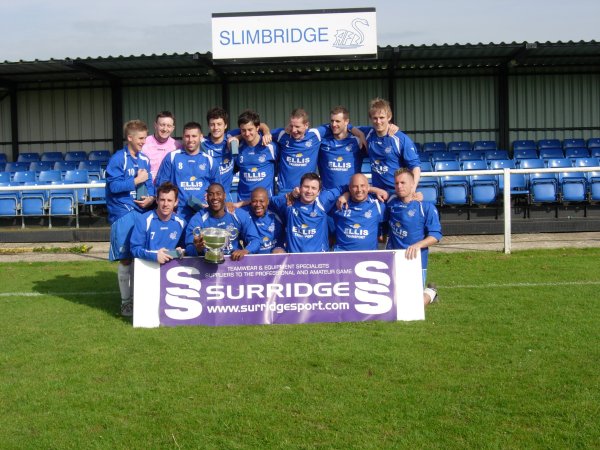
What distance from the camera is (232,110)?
826 inches

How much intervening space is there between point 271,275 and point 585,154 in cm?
1445

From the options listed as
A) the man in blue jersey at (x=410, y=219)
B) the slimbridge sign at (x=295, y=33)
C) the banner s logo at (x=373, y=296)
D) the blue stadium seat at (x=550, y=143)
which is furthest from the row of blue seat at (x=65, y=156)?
the banner s logo at (x=373, y=296)

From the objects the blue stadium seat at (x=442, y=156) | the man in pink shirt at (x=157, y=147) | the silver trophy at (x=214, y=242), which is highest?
the blue stadium seat at (x=442, y=156)

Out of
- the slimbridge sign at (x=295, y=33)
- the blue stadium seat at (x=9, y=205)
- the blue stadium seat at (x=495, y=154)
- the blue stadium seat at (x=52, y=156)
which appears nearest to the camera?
the blue stadium seat at (x=9, y=205)

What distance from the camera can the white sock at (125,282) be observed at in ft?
23.4

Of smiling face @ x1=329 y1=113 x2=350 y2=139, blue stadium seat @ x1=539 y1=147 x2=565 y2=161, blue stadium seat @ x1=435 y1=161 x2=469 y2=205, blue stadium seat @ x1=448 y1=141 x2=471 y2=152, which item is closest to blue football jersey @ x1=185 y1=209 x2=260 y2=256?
smiling face @ x1=329 y1=113 x2=350 y2=139

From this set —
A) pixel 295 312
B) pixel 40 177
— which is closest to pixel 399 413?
pixel 295 312

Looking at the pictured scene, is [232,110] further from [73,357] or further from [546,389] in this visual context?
[546,389]

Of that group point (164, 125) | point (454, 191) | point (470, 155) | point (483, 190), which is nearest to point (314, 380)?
point (164, 125)

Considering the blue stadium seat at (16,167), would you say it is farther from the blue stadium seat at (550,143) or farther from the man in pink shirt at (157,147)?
the blue stadium seat at (550,143)

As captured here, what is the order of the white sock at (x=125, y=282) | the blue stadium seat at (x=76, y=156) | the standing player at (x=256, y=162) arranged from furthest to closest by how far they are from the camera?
1. the blue stadium seat at (x=76, y=156)
2. the standing player at (x=256, y=162)
3. the white sock at (x=125, y=282)

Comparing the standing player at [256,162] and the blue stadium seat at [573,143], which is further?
the blue stadium seat at [573,143]

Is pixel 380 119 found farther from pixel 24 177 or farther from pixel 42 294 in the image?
pixel 24 177

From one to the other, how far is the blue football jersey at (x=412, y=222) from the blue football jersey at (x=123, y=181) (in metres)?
2.46
